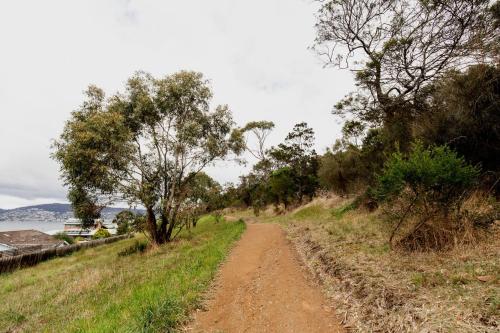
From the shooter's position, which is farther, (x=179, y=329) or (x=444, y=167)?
(x=444, y=167)

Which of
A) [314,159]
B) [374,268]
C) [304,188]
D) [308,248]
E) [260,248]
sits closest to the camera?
[374,268]

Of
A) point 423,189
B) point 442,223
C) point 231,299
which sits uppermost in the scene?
point 423,189

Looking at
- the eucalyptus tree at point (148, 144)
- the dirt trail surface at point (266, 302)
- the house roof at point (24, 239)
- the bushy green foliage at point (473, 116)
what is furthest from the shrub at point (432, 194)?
the house roof at point (24, 239)

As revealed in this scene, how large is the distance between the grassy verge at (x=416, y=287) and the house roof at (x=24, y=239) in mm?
60055

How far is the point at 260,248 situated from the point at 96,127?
11538mm

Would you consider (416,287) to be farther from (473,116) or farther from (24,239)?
(24,239)

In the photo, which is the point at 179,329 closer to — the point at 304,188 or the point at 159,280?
the point at 159,280

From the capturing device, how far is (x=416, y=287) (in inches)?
185

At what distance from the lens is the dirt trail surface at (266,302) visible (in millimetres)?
5117

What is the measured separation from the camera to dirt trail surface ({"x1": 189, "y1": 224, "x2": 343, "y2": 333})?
512 cm

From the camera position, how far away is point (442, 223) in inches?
263

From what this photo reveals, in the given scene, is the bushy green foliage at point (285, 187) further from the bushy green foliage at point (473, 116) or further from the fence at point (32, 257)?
the bushy green foliage at point (473, 116)

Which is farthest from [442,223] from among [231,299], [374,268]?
[231,299]

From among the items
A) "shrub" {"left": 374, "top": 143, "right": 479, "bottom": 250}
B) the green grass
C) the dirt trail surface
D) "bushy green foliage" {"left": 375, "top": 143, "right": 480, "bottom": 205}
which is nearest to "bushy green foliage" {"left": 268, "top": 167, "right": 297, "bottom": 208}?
the green grass
